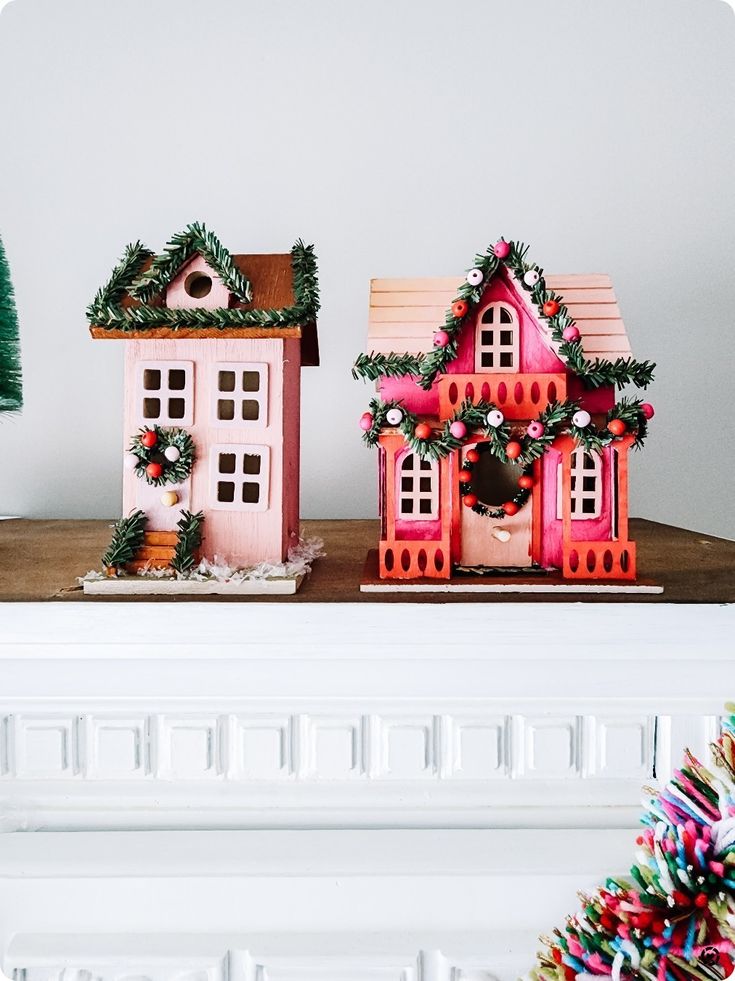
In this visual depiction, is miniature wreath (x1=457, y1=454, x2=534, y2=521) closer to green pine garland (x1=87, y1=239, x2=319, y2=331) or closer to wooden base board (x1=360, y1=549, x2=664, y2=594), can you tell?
wooden base board (x1=360, y1=549, x2=664, y2=594)

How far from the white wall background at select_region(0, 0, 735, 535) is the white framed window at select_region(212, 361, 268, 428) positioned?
1.91ft

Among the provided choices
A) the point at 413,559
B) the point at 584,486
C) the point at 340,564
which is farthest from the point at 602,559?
the point at 340,564

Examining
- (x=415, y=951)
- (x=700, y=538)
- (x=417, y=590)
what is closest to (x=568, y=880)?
(x=415, y=951)

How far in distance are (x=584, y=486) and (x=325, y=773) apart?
0.40m

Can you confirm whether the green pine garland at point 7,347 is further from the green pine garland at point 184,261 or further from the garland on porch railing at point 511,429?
the garland on porch railing at point 511,429

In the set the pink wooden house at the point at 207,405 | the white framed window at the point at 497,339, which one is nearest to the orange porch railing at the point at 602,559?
the white framed window at the point at 497,339

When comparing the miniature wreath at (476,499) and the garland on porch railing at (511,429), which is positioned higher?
the garland on porch railing at (511,429)

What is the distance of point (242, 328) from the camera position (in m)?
0.83

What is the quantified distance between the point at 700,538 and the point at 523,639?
21.7 inches

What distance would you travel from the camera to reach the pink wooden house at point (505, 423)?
810 mm

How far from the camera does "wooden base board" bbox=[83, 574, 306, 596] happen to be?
780 millimetres

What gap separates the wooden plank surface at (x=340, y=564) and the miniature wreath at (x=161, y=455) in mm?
142

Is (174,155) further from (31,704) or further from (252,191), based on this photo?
(31,704)

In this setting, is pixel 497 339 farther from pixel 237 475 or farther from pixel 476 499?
pixel 237 475
